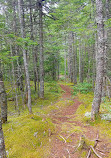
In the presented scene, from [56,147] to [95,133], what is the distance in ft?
6.35

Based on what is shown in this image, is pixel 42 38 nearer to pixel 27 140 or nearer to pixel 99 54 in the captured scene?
pixel 99 54

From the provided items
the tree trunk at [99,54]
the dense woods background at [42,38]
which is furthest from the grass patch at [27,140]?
the tree trunk at [99,54]

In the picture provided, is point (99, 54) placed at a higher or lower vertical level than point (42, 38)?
lower

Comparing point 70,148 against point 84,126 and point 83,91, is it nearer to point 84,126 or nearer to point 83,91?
point 84,126

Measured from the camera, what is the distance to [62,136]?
13.9 ft

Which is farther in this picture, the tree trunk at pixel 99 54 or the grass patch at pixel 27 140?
the tree trunk at pixel 99 54

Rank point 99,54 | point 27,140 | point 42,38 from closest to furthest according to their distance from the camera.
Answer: point 27,140 → point 99,54 → point 42,38

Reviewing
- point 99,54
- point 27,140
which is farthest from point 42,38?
point 27,140

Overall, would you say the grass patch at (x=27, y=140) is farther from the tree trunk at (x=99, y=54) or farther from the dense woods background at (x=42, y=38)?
the tree trunk at (x=99, y=54)

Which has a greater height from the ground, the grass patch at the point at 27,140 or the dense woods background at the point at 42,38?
the dense woods background at the point at 42,38

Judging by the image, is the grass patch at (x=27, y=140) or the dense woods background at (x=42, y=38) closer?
the grass patch at (x=27, y=140)

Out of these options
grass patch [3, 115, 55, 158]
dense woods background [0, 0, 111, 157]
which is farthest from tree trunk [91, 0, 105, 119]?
grass patch [3, 115, 55, 158]

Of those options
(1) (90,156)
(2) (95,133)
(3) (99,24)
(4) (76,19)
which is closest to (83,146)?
(1) (90,156)

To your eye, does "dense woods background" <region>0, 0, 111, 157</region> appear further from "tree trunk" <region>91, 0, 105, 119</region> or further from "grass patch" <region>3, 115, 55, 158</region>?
"grass patch" <region>3, 115, 55, 158</region>
